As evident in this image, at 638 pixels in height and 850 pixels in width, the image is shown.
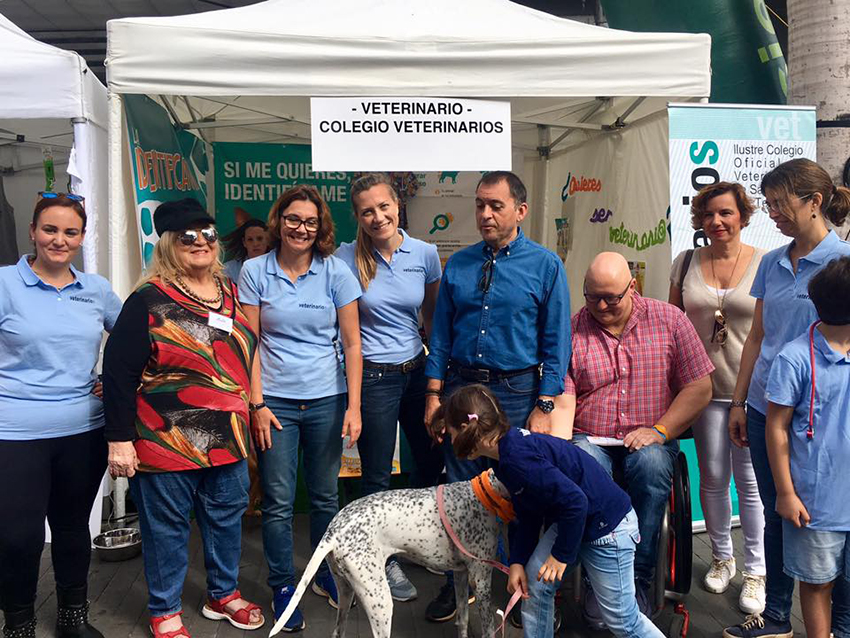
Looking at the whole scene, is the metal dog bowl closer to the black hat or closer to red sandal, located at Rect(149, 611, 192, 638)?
red sandal, located at Rect(149, 611, 192, 638)

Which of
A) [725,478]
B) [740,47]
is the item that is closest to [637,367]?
[725,478]

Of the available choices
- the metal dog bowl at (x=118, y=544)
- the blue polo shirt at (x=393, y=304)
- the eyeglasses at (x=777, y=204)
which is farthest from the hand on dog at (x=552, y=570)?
the metal dog bowl at (x=118, y=544)

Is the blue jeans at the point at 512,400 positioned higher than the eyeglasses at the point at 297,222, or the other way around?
the eyeglasses at the point at 297,222

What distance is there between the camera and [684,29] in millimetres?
5723

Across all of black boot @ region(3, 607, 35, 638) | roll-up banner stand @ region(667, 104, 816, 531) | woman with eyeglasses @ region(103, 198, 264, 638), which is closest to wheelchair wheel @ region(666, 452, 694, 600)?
roll-up banner stand @ region(667, 104, 816, 531)

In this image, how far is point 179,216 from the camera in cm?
249

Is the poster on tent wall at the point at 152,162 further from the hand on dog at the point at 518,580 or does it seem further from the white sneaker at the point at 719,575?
the white sneaker at the point at 719,575

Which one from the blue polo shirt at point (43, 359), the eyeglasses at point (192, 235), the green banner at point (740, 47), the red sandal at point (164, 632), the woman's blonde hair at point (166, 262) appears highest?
the green banner at point (740, 47)

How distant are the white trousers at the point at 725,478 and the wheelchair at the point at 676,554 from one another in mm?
376

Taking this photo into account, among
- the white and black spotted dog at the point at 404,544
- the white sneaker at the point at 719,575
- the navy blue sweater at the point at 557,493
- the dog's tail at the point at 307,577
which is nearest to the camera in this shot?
the navy blue sweater at the point at 557,493

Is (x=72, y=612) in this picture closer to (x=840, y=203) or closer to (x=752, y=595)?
(x=752, y=595)

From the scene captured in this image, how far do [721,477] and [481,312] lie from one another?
137 cm

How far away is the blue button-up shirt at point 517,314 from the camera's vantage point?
104 inches

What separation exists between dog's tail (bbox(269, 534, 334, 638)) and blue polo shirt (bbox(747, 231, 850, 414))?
160 centimetres
